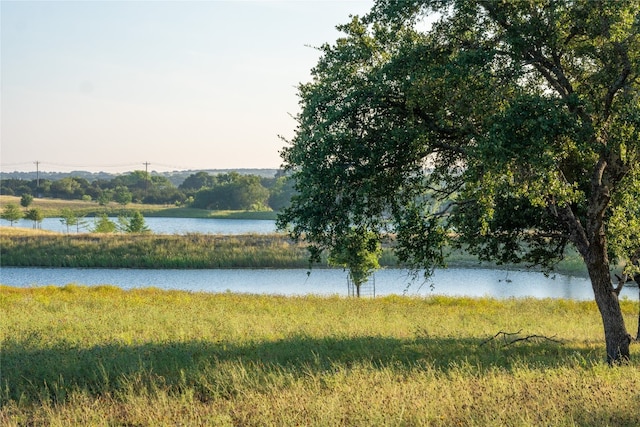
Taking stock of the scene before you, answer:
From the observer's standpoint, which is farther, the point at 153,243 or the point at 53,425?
the point at 153,243

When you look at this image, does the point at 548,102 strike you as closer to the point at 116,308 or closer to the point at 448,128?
the point at 448,128

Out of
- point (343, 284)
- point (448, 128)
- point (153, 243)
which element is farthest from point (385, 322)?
point (153, 243)

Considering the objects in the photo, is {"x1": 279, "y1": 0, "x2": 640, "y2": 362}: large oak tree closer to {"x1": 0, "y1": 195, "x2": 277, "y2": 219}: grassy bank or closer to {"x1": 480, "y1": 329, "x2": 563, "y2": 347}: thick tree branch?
{"x1": 480, "y1": 329, "x2": 563, "y2": 347}: thick tree branch

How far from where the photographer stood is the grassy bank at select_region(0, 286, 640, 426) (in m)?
8.83

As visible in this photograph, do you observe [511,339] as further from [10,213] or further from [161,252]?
[10,213]

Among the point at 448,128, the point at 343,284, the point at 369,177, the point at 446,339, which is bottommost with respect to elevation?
the point at 343,284

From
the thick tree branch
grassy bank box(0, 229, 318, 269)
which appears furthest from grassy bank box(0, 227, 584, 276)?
the thick tree branch

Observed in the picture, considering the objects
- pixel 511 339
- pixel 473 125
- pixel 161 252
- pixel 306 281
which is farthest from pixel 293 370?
pixel 161 252

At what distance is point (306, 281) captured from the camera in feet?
179

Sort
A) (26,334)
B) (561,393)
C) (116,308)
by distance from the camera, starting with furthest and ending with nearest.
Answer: (116,308) < (26,334) < (561,393)

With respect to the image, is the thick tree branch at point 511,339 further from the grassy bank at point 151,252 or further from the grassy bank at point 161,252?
the grassy bank at point 151,252

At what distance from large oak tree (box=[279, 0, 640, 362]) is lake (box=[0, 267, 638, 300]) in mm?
33892

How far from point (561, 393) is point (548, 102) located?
594 cm

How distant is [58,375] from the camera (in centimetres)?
1234
